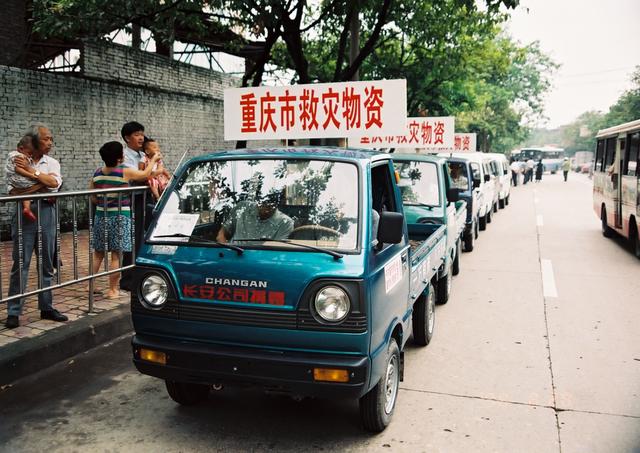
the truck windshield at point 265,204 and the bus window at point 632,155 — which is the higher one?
the bus window at point 632,155

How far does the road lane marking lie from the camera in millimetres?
7848

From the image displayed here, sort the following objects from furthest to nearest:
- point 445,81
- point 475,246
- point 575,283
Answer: point 445,81 < point 475,246 < point 575,283

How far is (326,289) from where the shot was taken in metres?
3.30

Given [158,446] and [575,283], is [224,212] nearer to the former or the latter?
[158,446]

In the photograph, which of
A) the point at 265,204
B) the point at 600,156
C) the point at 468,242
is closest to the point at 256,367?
the point at 265,204

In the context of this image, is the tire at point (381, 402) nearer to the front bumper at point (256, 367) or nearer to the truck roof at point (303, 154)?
the front bumper at point (256, 367)

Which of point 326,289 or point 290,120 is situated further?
point 290,120

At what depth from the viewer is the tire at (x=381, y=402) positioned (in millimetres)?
3650

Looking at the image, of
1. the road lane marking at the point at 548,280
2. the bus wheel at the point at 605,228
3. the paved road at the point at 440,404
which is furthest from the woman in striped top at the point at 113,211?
the bus wheel at the point at 605,228

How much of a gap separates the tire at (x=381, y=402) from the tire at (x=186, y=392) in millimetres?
1194

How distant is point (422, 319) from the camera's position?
550 cm

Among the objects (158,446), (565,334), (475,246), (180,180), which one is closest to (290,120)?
(180,180)

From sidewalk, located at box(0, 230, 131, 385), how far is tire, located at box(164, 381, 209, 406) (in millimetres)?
1455

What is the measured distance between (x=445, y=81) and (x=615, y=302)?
14.3 m
